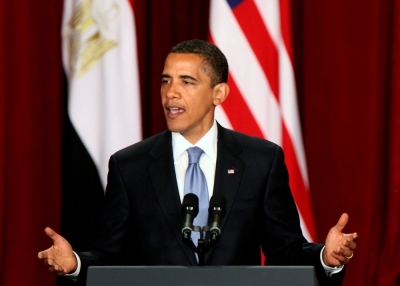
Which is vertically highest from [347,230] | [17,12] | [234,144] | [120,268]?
[17,12]

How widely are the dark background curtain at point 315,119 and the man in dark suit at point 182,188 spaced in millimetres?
977

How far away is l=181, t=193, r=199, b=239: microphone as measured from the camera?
1.82m

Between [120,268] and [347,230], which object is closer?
[120,268]

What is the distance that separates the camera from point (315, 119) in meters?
3.51

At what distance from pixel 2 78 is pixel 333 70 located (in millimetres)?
1537

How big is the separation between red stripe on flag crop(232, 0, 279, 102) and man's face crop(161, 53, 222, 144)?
0.99 m

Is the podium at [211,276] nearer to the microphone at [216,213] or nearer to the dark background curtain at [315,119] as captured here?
the microphone at [216,213]

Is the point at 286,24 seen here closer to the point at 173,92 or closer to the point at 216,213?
the point at 173,92

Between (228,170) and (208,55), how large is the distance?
401 millimetres

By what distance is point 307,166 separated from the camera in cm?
353

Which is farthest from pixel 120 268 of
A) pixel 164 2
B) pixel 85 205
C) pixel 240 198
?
pixel 164 2

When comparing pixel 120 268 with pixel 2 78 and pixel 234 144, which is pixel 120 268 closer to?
pixel 234 144

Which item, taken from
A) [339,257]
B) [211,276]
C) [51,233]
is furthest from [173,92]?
[211,276]

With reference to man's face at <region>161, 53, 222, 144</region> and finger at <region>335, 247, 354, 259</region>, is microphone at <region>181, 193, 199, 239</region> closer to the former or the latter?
finger at <region>335, 247, 354, 259</region>
